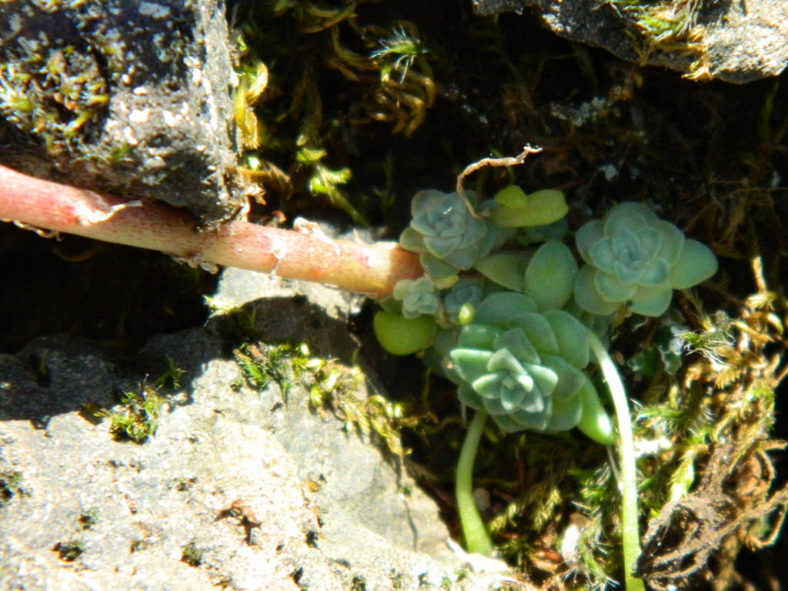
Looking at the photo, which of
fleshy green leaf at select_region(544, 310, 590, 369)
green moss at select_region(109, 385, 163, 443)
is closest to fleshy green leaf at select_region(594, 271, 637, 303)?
fleshy green leaf at select_region(544, 310, 590, 369)

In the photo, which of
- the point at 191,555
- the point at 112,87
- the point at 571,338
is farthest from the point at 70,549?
the point at 571,338

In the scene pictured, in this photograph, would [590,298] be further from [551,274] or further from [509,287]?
[509,287]

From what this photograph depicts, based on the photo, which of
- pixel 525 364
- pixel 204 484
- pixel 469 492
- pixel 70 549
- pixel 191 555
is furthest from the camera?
pixel 469 492

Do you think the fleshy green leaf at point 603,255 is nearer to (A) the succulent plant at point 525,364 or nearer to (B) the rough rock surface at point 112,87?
(A) the succulent plant at point 525,364

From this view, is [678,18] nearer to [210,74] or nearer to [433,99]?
[433,99]

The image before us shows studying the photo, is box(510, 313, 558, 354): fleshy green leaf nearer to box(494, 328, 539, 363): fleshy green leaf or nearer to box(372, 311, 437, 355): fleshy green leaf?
box(494, 328, 539, 363): fleshy green leaf

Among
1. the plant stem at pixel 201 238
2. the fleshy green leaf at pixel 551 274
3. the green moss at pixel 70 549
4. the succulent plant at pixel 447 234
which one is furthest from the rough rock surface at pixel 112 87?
the fleshy green leaf at pixel 551 274
